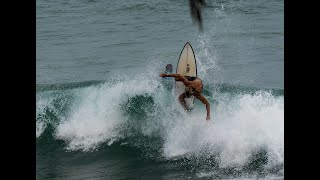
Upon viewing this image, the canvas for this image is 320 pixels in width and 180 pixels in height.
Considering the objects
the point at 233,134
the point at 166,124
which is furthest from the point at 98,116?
the point at 233,134

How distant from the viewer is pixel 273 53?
2217 centimetres

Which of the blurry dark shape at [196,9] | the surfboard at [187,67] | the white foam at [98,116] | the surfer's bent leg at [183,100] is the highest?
the blurry dark shape at [196,9]

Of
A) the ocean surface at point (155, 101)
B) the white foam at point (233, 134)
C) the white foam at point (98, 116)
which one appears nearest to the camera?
the ocean surface at point (155, 101)

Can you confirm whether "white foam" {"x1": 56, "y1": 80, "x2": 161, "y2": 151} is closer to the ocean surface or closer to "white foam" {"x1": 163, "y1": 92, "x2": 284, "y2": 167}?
the ocean surface

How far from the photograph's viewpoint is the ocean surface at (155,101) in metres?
13.2

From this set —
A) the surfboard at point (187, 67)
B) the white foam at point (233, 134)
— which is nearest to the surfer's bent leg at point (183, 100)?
the surfboard at point (187, 67)

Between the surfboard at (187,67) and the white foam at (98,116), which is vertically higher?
the surfboard at (187,67)

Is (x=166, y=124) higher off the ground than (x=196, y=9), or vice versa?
(x=196, y=9)

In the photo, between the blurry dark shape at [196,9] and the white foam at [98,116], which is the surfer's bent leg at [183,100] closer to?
the white foam at [98,116]

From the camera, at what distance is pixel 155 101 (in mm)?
16375

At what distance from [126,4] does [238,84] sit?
13178mm

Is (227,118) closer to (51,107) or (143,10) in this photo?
(51,107)

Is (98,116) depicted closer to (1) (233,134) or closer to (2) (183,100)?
(2) (183,100)
